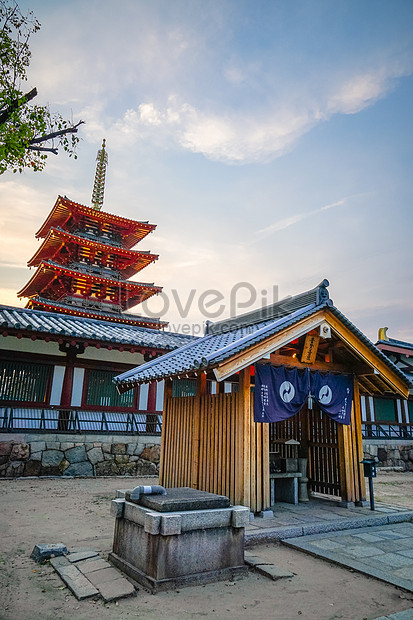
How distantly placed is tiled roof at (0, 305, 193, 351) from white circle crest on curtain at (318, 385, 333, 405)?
319 inches

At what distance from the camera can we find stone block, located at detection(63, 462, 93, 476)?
1338cm

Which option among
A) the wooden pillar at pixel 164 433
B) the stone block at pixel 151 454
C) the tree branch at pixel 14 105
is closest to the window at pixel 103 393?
the stone block at pixel 151 454

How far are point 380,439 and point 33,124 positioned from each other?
21.3 metres

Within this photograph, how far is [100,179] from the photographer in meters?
31.7

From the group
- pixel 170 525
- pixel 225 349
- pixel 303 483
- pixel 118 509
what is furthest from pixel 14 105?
pixel 303 483

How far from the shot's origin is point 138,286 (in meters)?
25.5

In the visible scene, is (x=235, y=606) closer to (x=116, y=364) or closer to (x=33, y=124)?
(x=33, y=124)

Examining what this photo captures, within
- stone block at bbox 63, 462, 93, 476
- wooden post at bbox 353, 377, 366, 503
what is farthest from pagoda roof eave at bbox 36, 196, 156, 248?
wooden post at bbox 353, 377, 366, 503

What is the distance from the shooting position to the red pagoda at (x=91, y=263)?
78.2ft

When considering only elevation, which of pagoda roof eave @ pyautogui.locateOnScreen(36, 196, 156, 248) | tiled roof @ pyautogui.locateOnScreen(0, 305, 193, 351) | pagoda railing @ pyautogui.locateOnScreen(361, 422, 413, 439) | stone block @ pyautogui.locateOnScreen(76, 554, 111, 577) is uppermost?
pagoda roof eave @ pyautogui.locateOnScreen(36, 196, 156, 248)

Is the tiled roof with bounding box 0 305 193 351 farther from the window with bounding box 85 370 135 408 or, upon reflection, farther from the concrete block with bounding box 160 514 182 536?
the concrete block with bounding box 160 514 182 536

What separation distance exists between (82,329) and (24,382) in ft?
9.22

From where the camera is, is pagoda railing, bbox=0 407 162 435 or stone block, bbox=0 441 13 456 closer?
stone block, bbox=0 441 13 456

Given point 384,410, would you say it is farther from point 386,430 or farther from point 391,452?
point 391,452
